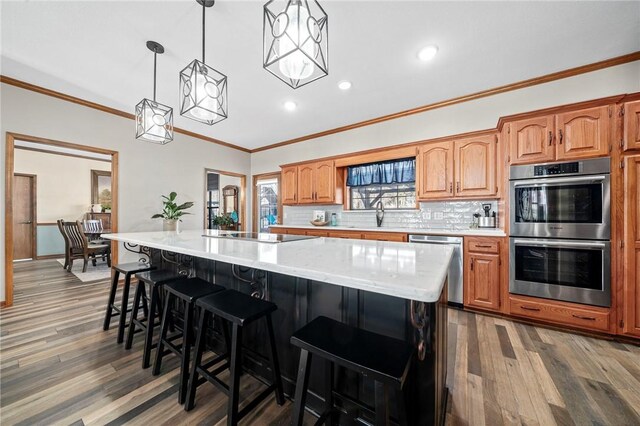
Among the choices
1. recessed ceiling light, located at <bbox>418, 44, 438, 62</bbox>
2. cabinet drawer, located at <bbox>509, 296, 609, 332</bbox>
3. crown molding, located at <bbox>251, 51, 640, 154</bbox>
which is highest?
Result: recessed ceiling light, located at <bbox>418, 44, 438, 62</bbox>

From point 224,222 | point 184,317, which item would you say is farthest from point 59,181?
point 184,317

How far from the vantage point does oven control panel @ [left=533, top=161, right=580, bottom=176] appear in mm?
2266

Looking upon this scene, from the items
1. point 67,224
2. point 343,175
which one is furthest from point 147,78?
point 67,224

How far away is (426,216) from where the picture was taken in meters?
3.56

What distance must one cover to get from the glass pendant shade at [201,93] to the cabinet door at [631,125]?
11.0 ft

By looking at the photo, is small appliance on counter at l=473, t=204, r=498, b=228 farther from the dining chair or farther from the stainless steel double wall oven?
the dining chair

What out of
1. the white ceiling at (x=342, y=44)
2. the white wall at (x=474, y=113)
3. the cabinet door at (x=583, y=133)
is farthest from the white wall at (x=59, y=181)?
A: the cabinet door at (x=583, y=133)

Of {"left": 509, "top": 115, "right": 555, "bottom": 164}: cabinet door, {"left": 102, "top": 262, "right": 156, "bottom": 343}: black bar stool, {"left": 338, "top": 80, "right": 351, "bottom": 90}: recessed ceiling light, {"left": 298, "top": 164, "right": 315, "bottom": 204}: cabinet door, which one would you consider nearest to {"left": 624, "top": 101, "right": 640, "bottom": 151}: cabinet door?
{"left": 509, "top": 115, "right": 555, "bottom": 164}: cabinet door

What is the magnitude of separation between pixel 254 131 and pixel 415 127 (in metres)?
2.82

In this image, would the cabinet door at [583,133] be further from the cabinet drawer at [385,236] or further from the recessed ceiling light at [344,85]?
the recessed ceiling light at [344,85]

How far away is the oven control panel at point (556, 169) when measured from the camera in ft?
7.43

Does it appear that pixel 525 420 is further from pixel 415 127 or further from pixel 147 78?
pixel 147 78

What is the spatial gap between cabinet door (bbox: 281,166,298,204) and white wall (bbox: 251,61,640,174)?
33cm

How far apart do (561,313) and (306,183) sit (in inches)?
147
